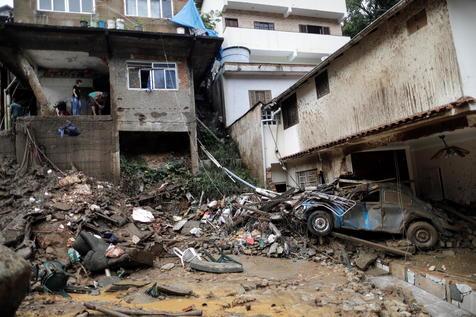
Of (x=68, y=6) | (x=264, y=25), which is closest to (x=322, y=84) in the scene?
(x=68, y=6)

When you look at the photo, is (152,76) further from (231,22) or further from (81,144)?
(231,22)

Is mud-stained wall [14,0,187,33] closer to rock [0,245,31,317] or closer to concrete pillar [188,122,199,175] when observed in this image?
concrete pillar [188,122,199,175]

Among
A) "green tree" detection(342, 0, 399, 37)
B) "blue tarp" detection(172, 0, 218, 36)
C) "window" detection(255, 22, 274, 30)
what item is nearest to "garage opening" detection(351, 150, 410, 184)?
"blue tarp" detection(172, 0, 218, 36)

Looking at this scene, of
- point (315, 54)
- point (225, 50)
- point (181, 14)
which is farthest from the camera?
point (315, 54)

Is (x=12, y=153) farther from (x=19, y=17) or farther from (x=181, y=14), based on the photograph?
(x=181, y=14)

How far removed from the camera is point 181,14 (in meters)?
16.0

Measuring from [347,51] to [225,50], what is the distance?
382 inches

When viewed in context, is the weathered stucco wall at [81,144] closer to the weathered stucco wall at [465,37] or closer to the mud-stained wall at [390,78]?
the mud-stained wall at [390,78]

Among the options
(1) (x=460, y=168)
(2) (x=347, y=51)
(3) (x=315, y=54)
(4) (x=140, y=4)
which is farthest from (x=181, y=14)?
(1) (x=460, y=168)

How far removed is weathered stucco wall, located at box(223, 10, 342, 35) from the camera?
22359mm

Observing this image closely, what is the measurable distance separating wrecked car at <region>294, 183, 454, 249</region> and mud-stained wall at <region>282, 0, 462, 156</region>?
6.99 ft

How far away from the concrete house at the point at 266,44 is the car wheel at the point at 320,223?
31.9 ft

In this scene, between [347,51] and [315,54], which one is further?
[315,54]

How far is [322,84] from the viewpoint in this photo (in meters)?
12.9
